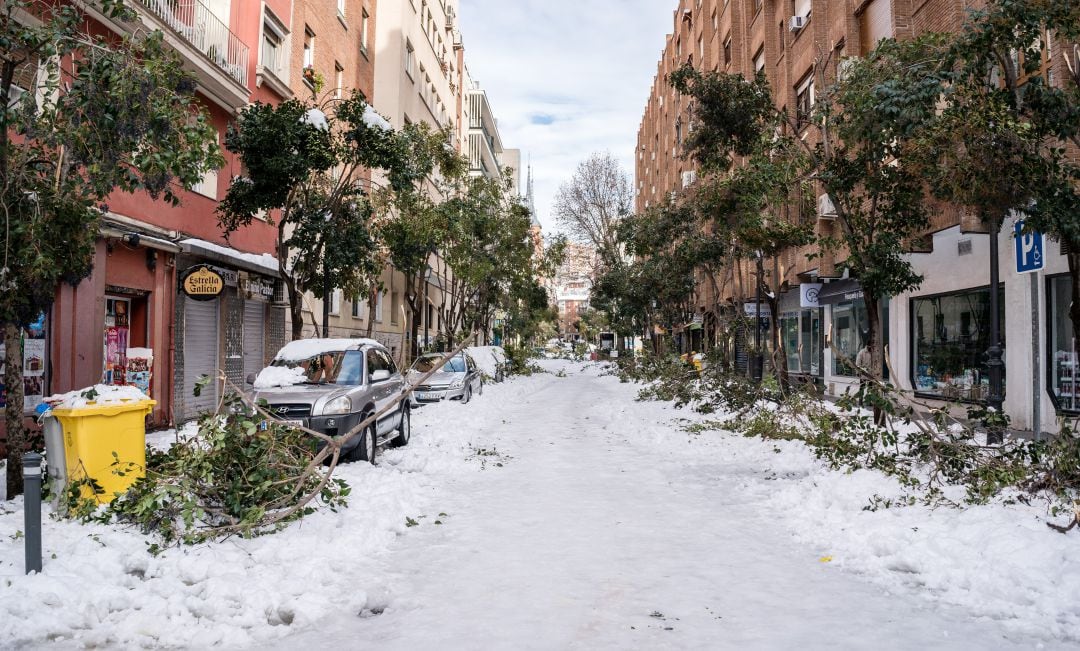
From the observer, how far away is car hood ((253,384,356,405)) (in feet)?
31.3

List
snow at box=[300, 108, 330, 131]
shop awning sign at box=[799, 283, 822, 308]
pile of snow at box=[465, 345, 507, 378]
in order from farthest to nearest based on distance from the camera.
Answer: pile of snow at box=[465, 345, 507, 378]
shop awning sign at box=[799, 283, 822, 308]
snow at box=[300, 108, 330, 131]

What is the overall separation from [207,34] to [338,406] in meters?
10.5

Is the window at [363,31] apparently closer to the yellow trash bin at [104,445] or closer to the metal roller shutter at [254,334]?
the metal roller shutter at [254,334]

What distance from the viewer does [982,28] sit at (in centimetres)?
696

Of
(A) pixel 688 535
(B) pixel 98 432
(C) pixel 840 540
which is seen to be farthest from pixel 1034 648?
(B) pixel 98 432

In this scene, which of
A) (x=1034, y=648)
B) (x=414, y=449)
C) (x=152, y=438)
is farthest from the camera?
(x=152, y=438)

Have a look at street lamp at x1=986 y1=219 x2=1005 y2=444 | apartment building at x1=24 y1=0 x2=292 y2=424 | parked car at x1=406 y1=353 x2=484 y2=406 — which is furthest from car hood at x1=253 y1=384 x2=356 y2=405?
parked car at x1=406 y1=353 x2=484 y2=406

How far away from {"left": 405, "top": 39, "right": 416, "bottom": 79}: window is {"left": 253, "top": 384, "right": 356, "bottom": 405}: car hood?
24.9 m

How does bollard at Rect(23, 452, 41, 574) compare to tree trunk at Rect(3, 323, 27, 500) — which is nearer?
bollard at Rect(23, 452, 41, 574)

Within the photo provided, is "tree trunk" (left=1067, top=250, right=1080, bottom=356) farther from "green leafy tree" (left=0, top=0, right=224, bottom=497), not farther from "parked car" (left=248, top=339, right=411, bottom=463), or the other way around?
"green leafy tree" (left=0, top=0, right=224, bottom=497)

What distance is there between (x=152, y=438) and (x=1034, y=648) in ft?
42.0

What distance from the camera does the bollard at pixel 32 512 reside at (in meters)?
4.68

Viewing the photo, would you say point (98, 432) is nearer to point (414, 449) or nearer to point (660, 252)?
point (414, 449)

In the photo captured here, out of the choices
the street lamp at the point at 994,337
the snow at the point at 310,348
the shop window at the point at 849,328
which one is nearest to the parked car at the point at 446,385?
the snow at the point at 310,348
